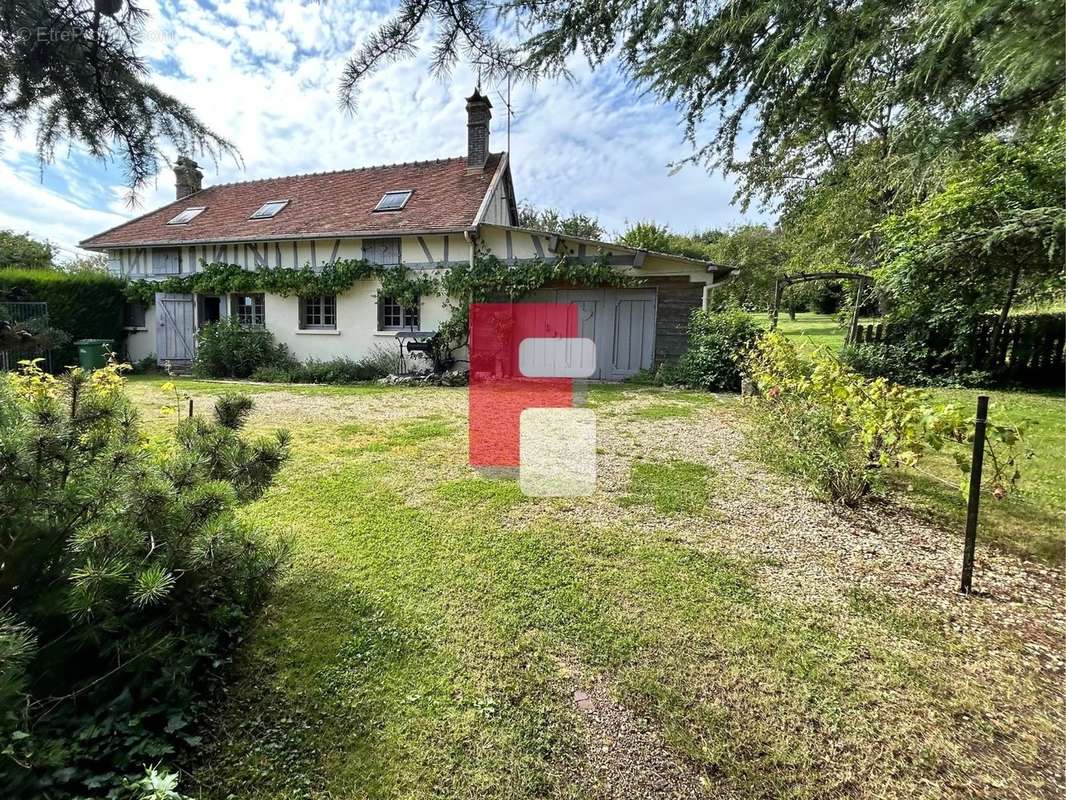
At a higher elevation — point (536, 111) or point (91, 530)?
point (536, 111)

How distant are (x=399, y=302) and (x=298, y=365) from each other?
9.95ft

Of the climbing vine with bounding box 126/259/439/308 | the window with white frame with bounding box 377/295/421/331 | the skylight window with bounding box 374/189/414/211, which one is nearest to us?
the climbing vine with bounding box 126/259/439/308

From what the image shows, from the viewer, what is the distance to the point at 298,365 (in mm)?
11422

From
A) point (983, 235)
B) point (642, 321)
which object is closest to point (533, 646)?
point (983, 235)

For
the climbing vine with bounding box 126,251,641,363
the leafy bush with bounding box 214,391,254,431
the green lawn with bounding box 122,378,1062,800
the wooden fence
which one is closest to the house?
the climbing vine with bounding box 126,251,641,363

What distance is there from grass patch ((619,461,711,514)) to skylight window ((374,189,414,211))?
1011 cm

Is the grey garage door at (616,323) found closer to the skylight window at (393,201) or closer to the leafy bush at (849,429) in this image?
the skylight window at (393,201)

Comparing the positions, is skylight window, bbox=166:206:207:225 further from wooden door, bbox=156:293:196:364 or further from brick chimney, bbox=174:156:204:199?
brick chimney, bbox=174:156:204:199

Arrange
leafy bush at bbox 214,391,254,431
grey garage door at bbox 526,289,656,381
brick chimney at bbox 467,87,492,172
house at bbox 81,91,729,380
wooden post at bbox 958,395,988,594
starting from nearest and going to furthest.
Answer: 1. leafy bush at bbox 214,391,254,431
2. wooden post at bbox 958,395,988,594
3. house at bbox 81,91,729,380
4. grey garage door at bbox 526,289,656,381
5. brick chimney at bbox 467,87,492,172

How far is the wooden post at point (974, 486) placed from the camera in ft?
7.91

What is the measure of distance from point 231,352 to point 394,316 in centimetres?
397

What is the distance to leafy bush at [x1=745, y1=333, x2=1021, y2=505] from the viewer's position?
8.79 ft

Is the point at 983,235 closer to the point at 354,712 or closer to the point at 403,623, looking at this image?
the point at 403,623

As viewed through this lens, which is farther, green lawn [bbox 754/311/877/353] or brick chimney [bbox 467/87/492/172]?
green lawn [bbox 754/311/877/353]
